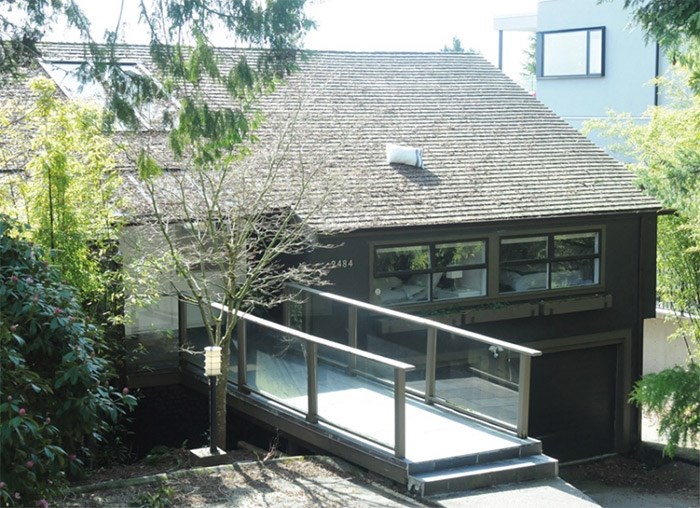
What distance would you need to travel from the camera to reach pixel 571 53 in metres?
27.9

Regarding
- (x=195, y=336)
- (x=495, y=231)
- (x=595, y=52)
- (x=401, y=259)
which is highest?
(x=595, y=52)

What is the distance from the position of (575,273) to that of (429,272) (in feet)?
10.4

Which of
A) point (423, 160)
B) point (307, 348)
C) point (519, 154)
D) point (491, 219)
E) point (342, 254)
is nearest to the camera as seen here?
point (307, 348)

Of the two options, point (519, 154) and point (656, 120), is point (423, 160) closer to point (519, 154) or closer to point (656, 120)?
point (519, 154)

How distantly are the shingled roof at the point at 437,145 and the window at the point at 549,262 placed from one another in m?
0.59

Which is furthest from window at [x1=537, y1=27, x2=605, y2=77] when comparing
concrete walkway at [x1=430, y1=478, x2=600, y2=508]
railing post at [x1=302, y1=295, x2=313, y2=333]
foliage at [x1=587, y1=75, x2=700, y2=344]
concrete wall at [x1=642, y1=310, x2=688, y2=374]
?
concrete walkway at [x1=430, y1=478, x2=600, y2=508]

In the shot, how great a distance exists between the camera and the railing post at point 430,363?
11.6 metres

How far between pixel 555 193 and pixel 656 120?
2855 millimetres

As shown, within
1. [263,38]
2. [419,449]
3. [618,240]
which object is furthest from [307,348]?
[618,240]

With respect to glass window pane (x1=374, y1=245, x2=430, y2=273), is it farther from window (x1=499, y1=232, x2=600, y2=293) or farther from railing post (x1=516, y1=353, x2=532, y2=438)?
railing post (x1=516, y1=353, x2=532, y2=438)

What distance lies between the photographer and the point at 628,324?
1833 centimetres

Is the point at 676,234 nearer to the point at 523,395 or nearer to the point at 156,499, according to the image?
the point at 523,395

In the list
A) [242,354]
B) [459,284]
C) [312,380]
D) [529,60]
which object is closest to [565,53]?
[459,284]

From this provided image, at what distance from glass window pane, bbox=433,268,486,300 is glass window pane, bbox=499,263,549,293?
1.39ft
